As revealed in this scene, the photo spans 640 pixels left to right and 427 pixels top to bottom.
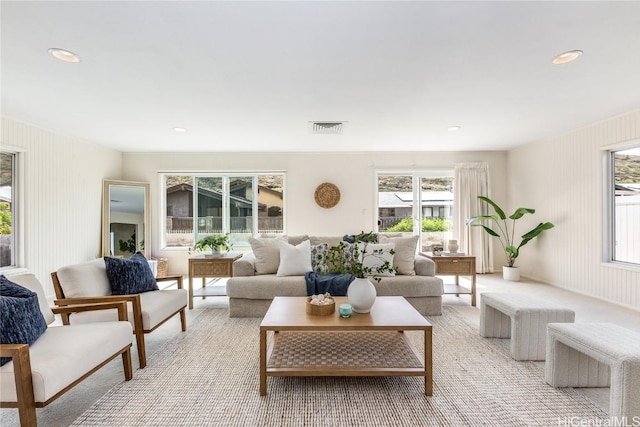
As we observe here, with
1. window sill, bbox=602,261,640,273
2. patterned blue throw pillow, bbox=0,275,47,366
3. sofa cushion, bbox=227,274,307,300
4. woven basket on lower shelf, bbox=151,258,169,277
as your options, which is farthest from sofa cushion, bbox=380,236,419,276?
woven basket on lower shelf, bbox=151,258,169,277

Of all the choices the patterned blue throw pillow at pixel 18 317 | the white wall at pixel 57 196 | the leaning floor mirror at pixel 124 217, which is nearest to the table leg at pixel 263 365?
the patterned blue throw pillow at pixel 18 317

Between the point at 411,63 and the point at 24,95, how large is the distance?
362 cm

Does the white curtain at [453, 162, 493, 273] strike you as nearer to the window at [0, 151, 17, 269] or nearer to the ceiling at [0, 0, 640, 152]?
the ceiling at [0, 0, 640, 152]

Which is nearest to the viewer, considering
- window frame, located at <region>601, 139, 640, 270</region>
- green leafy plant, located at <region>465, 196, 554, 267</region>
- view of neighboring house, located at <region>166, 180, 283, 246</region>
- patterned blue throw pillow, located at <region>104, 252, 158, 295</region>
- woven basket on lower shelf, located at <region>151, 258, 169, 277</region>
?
patterned blue throw pillow, located at <region>104, 252, 158, 295</region>

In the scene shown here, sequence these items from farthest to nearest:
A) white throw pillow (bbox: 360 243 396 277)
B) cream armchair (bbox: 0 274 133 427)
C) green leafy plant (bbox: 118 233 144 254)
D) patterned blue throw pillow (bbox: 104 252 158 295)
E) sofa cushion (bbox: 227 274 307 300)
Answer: green leafy plant (bbox: 118 233 144 254) → white throw pillow (bbox: 360 243 396 277) → sofa cushion (bbox: 227 274 307 300) → patterned blue throw pillow (bbox: 104 252 158 295) → cream armchair (bbox: 0 274 133 427)

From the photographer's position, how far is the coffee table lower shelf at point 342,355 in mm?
2137

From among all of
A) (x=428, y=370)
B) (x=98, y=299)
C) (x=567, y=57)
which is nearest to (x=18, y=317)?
(x=98, y=299)

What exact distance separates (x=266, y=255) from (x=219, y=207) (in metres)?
2.74

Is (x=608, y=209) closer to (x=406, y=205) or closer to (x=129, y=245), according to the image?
(x=406, y=205)

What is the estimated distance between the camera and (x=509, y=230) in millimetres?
6121

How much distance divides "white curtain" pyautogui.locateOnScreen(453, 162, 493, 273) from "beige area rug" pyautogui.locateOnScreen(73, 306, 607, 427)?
367cm

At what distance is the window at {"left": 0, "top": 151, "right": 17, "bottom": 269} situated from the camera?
3979mm

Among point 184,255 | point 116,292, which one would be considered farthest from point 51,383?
point 184,255

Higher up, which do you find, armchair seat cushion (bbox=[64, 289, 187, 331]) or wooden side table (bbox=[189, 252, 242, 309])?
wooden side table (bbox=[189, 252, 242, 309])
